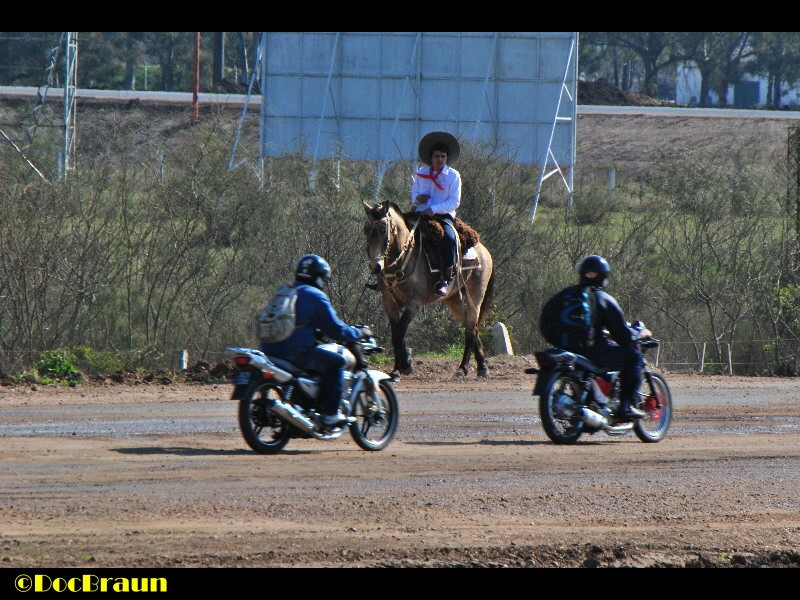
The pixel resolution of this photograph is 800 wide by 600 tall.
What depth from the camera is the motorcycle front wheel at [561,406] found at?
42.7ft

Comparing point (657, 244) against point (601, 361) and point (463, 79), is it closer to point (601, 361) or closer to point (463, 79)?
point (463, 79)

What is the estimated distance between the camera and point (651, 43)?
271 feet

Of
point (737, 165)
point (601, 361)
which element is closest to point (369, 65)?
point (737, 165)

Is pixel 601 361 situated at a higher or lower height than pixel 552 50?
lower

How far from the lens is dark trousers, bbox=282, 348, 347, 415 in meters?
12.0

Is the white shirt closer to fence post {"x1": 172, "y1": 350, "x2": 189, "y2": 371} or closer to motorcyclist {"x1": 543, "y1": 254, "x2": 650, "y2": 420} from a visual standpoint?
fence post {"x1": 172, "y1": 350, "x2": 189, "y2": 371}

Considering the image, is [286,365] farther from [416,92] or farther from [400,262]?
[416,92]

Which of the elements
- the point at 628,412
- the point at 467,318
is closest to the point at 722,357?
the point at 467,318

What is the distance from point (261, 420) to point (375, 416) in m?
1.37

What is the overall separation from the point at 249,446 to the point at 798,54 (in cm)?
7420

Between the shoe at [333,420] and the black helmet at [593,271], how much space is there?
311cm

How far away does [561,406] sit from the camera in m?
13.1

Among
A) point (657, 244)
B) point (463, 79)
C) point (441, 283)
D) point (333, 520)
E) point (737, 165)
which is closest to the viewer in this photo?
point (333, 520)

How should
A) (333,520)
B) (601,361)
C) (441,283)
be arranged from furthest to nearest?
1. (441,283)
2. (601,361)
3. (333,520)
